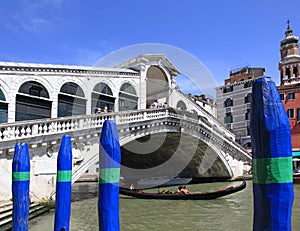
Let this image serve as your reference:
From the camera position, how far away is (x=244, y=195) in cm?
802

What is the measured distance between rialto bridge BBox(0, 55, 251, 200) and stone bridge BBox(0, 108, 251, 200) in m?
0.02

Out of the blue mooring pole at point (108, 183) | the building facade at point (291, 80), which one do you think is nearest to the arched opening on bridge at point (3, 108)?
the blue mooring pole at point (108, 183)

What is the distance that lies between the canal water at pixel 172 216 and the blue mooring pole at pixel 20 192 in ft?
4.64

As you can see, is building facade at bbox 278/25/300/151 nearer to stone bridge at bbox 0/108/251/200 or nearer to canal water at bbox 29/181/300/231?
stone bridge at bbox 0/108/251/200

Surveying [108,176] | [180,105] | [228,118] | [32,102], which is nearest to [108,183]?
[108,176]

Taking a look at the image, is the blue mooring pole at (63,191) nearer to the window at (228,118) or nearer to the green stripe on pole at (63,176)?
the green stripe on pole at (63,176)

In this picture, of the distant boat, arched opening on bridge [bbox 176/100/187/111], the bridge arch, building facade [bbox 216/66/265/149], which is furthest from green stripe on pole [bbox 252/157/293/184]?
building facade [bbox 216/66/265/149]

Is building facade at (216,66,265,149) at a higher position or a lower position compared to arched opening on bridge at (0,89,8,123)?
higher

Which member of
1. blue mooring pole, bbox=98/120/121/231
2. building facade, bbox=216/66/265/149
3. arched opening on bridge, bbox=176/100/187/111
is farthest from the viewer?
building facade, bbox=216/66/265/149

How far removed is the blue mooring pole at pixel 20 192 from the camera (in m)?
3.01

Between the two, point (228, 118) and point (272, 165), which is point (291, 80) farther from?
point (272, 165)

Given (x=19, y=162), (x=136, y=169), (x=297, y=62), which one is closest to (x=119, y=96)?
(x=136, y=169)

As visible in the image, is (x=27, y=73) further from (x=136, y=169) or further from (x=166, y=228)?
(x=136, y=169)

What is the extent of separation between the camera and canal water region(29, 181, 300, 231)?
15.2 ft
